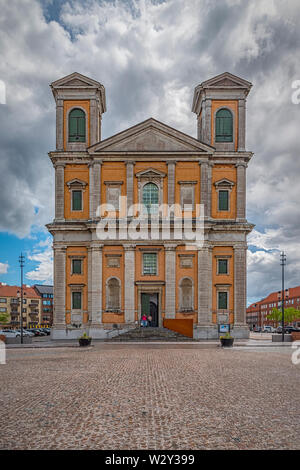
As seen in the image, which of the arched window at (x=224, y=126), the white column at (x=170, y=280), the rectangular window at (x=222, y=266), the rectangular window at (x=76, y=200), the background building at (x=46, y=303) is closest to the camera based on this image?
the white column at (x=170, y=280)

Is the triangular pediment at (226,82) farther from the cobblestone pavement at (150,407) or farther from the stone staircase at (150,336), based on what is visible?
the cobblestone pavement at (150,407)

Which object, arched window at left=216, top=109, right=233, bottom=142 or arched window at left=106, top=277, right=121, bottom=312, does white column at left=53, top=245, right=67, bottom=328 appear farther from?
arched window at left=216, top=109, right=233, bottom=142

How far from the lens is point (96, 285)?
3928 cm

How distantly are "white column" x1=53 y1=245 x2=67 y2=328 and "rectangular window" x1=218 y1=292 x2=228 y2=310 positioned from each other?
1426 cm

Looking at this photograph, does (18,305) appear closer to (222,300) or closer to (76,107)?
(76,107)

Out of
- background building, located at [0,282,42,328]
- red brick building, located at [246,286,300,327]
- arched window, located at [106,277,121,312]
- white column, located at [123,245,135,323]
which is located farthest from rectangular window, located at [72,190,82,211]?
red brick building, located at [246,286,300,327]

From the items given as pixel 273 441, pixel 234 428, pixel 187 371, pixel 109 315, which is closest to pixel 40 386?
pixel 187 371

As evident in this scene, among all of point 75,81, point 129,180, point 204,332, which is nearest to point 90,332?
point 204,332

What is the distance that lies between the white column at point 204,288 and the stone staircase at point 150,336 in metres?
3.80

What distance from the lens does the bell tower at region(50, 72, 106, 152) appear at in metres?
42.0

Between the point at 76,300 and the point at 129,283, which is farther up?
the point at 129,283

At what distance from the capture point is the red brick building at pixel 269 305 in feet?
394

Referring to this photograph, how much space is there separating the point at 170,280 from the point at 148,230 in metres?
4.93

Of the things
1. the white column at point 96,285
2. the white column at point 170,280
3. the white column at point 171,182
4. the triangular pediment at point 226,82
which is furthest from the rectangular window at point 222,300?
the triangular pediment at point 226,82
